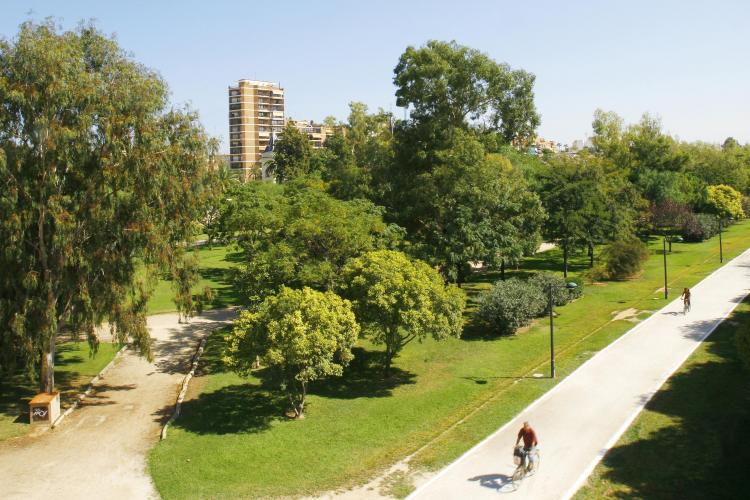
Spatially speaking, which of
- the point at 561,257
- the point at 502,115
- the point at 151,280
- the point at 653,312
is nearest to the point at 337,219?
the point at 151,280

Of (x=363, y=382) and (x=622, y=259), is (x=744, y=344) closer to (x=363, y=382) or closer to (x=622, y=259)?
(x=363, y=382)

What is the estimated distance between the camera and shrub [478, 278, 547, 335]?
102 feet

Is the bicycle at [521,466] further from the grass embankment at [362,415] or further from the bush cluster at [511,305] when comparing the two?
the bush cluster at [511,305]

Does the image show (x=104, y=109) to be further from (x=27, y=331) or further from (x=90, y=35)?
(x=27, y=331)

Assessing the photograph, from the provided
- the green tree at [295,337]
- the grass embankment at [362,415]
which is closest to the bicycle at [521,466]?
the grass embankment at [362,415]

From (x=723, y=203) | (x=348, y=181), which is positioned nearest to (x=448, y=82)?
(x=348, y=181)

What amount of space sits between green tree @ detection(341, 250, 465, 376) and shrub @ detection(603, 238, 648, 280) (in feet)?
78.5

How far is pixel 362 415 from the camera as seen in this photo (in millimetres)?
21500

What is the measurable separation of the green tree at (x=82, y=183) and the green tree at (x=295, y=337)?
4493mm

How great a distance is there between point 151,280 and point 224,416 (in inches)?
233

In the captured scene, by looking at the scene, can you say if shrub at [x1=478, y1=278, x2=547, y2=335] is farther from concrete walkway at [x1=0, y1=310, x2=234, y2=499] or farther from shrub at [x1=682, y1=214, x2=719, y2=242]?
shrub at [x1=682, y1=214, x2=719, y2=242]

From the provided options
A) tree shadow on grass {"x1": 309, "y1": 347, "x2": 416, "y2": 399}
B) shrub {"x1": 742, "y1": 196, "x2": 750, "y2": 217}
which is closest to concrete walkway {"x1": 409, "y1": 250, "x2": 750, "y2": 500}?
tree shadow on grass {"x1": 309, "y1": 347, "x2": 416, "y2": 399}

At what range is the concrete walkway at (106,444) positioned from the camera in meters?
16.6

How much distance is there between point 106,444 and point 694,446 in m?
18.1
